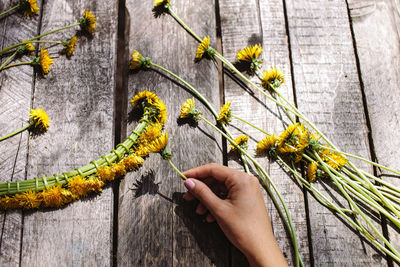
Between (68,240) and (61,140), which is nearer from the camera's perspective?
(68,240)

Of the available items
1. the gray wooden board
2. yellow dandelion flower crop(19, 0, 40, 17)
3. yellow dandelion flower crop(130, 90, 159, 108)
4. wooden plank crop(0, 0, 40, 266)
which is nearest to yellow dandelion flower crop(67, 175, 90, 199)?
wooden plank crop(0, 0, 40, 266)

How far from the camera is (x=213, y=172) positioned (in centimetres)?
123

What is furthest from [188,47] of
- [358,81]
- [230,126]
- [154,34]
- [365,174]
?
[365,174]

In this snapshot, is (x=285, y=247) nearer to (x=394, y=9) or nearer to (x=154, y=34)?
(x=154, y=34)

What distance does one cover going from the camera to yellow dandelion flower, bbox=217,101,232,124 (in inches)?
52.7

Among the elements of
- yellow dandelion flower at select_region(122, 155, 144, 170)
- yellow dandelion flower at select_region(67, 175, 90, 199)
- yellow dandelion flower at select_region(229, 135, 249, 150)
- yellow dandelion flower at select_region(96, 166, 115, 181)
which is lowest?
yellow dandelion flower at select_region(67, 175, 90, 199)

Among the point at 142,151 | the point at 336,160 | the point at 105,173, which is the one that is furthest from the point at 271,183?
the point at 105,173

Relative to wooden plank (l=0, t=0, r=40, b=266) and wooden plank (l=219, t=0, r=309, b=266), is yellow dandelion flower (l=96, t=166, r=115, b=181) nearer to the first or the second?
wooden plank (l=0, t=0, r=40, b=266)

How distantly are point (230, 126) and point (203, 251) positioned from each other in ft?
1.74

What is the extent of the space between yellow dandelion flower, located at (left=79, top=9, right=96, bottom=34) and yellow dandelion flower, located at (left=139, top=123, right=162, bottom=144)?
56cm

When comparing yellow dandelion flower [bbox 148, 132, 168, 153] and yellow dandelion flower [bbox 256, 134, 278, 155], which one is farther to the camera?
yellow dandelion flower [bbox 256, 134, 278, 155]

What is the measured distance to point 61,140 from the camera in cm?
137

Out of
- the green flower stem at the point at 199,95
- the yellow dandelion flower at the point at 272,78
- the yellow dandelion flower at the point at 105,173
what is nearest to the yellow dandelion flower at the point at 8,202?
the yellow dandelion flower at the point at 105,173

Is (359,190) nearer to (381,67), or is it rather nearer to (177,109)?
(381,67)
